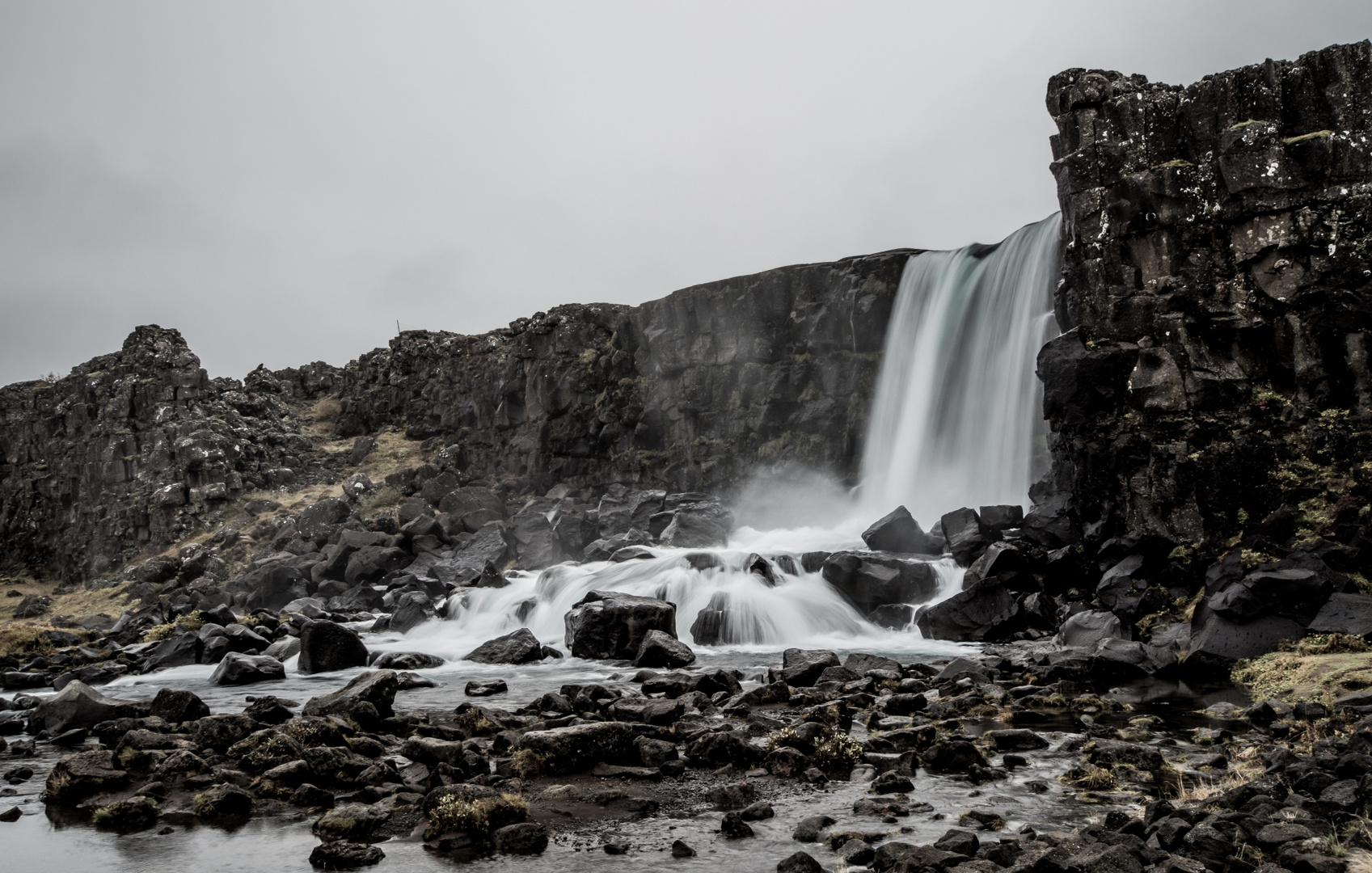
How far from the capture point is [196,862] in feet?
27.5

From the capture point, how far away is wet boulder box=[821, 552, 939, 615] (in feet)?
82.2

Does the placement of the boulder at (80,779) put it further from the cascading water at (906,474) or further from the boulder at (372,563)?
the boulder at (372,563)

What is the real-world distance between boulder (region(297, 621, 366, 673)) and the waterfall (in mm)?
22517

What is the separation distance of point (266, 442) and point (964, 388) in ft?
146

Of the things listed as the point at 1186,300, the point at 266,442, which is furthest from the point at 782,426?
the point at 266,442

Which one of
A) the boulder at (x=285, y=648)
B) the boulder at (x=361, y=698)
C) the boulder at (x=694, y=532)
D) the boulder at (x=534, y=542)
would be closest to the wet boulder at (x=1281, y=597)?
the boulder at (x=361, y=698)

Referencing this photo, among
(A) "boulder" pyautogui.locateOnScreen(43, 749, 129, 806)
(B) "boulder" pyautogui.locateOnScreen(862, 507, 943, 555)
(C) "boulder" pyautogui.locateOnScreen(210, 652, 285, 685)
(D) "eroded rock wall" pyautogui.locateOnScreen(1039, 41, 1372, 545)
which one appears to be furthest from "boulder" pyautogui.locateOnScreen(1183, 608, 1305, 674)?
(C) "boulder" pyautogui.locateOnScreen(210, 652, 285, 685)

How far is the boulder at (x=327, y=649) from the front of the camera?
856 inches

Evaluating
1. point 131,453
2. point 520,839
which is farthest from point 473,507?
point 520,839

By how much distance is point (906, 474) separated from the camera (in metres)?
38.9

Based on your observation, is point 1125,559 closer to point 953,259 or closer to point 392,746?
point 392,746

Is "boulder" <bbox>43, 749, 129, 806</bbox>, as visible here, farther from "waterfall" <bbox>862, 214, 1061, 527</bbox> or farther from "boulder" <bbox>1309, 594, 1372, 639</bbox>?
"waterfall" <bbox>862, 214, 1061, 527</bbox>

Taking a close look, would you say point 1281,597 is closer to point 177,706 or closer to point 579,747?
point 579,747

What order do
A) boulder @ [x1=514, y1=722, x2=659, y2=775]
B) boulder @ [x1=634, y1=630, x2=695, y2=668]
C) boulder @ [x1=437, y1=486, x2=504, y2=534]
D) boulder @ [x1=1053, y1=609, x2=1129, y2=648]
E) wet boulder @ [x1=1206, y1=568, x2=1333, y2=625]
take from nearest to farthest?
boulder @ [x1=514, y1=722, x2=659, y2=775]
wet boulder @ [x1=1206, y1=568, x2=1333, y2=625]
boulder @ [x1=1053, y1=609, x2=1129, y2=648]
boulder @ [x1=634, y1=630, x2=695, y2=668]
boulder @ [x1=437, y1=486, x2=504, y2=534]
